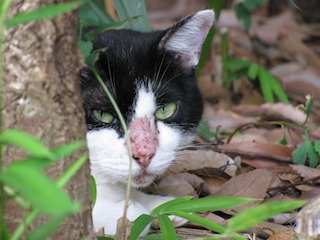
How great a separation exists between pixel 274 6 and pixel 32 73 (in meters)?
5.24

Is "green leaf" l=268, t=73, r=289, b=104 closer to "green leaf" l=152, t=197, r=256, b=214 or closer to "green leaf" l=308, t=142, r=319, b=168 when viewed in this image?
"green leaf" l=308, t=142, r=319, b=168

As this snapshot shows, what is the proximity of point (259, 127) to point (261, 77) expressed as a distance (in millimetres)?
631

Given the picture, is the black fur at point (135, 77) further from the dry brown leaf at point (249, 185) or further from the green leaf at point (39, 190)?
the green leaf at point (39, 190)

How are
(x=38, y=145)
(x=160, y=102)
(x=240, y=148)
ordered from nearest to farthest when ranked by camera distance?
(x=38, y=145)
(x=160, y=102)
(x=240, y=148)

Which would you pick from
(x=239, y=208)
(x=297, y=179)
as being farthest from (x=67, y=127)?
(x=297, y=179)

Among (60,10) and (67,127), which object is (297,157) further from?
(60,10)

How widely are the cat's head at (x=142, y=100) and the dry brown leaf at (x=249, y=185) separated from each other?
23 centimetres

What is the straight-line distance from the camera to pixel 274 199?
95.2 inches

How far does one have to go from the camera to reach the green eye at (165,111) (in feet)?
7.60

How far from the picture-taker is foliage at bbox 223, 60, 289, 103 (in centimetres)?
404

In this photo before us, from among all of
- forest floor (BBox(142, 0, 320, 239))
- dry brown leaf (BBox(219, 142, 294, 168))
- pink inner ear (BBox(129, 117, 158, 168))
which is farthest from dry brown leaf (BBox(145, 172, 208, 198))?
pink inner ear (BBox(129, 117, 158, 168))

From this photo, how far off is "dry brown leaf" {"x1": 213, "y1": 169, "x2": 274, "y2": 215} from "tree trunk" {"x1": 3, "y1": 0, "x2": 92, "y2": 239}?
3.54 feet

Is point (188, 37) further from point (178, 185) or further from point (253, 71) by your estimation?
point (253, 71)

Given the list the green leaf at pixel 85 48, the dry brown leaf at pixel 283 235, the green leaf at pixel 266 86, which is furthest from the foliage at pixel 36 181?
the green leaf at pixel 266 86
